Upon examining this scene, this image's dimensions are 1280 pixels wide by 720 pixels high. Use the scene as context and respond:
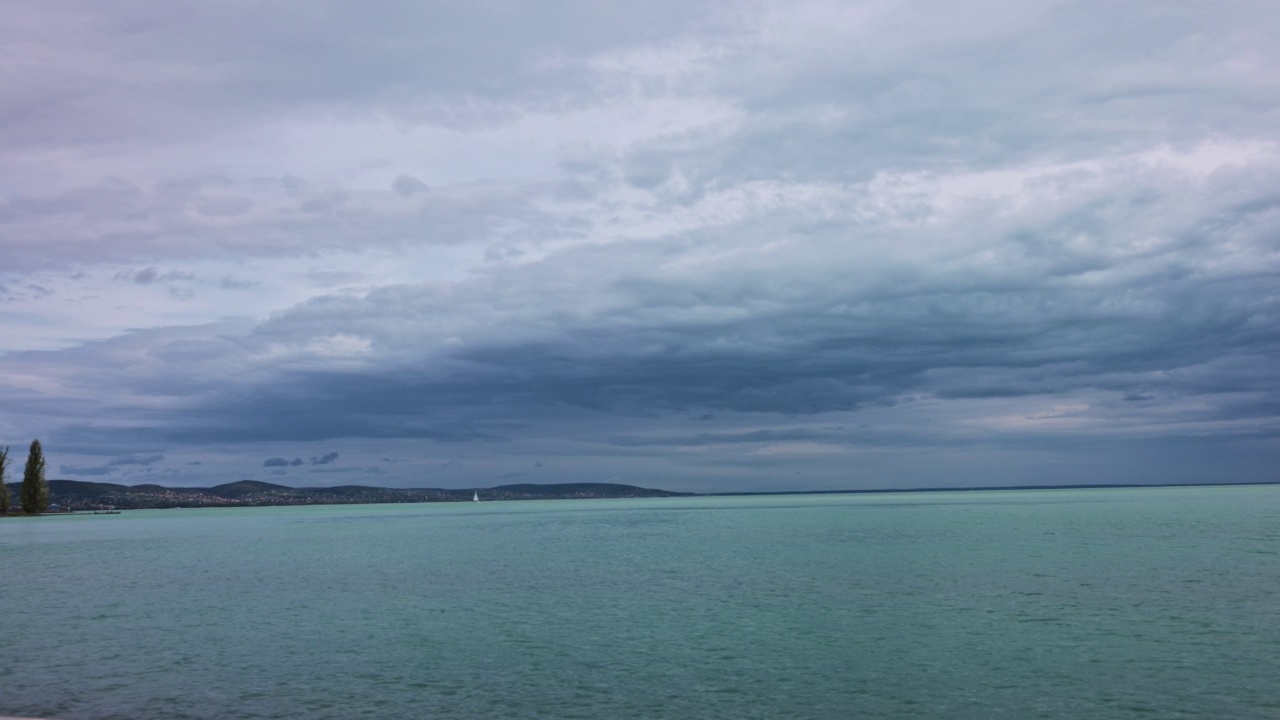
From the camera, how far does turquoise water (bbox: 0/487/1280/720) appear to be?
87.9 ft

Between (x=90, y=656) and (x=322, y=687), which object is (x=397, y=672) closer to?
(x=322, y=687)

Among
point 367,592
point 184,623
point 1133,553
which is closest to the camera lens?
point 184,623

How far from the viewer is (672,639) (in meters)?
37.1

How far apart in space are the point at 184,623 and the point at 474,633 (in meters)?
15.7

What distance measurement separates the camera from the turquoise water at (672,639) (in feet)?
87.9

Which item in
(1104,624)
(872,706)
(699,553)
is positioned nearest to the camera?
(872,706)

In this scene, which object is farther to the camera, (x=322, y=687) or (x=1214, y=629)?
(x=1214, y=629)

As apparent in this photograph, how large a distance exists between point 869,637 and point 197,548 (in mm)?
102485

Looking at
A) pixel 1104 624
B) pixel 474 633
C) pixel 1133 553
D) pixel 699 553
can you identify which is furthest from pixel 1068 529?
pixel 474 633

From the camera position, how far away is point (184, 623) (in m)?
44.9

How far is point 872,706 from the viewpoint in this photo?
2594 centimetres

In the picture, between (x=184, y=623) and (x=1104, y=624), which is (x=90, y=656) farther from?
(x=1104, y=624)

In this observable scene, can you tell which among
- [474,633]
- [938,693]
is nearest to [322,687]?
[474,633]

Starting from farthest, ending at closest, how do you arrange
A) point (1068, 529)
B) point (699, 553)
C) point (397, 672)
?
point (1068, 529) → point (699, 553) → point (397, 672)
